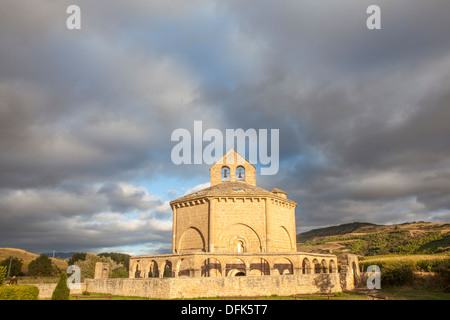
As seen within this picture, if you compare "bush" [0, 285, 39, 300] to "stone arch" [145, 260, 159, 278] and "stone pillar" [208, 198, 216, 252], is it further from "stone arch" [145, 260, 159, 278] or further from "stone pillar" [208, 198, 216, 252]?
"stone pillar" [208, 198, 216, 252]

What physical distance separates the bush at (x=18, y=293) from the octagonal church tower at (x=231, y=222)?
44.0 ft

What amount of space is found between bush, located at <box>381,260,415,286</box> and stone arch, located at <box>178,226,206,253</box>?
14.8 m

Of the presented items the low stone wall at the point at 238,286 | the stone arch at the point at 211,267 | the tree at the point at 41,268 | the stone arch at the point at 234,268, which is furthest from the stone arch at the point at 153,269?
the tree at the point at 41,268

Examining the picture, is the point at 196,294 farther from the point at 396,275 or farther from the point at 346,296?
the point at 396,275

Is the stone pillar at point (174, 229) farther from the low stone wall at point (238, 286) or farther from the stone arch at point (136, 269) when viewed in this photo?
the low stone wall at point (238, 286)

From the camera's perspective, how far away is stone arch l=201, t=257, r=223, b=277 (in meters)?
26.5

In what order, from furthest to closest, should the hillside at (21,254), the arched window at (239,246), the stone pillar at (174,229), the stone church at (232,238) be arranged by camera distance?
the hillside at (21,254) < the stone pillar at (174,229) < the arched window at (239,246) < the stone church at (232,238)

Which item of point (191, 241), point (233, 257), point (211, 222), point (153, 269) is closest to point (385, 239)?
point (191, 241)

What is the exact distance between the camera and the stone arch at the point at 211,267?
86.9 ft

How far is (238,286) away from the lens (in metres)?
21.4

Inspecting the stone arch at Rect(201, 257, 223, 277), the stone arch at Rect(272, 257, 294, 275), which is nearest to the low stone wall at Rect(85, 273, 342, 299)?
the stone arch at Rect(201, 257, 223, 277)

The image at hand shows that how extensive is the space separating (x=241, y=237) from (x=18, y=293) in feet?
54.8

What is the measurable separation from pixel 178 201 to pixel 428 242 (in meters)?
43.8
